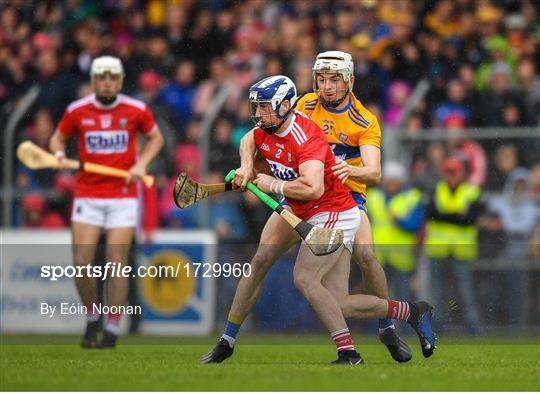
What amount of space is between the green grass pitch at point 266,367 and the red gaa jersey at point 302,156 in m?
1.03

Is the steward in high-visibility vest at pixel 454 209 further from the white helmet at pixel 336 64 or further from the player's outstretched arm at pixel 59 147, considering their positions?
the white helmet at pixel 336 64

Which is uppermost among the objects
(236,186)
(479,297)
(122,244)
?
(236,186)

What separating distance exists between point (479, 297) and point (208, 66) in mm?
4715

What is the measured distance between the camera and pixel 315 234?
905 cm

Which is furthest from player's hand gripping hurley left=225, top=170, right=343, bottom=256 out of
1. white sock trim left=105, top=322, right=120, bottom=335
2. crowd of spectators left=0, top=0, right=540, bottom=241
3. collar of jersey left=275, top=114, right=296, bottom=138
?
crowd of spectators left=0, top=0, right=540, bottom=241

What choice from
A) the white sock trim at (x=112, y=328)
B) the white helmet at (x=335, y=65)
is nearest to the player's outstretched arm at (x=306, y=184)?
the white helmet at (x=335, y=65)

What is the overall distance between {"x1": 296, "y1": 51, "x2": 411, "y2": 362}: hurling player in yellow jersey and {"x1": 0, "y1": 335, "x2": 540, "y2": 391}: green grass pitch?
498 mm

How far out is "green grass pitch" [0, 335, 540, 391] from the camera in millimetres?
8047

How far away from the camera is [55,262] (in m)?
13.4

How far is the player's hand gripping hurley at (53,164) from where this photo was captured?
11812 mm

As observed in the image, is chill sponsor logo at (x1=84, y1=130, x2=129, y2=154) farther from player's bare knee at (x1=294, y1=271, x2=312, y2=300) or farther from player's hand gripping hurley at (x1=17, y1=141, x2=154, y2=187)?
player's bare knee at (x1=294, y1=271, x2=312, y2=300)

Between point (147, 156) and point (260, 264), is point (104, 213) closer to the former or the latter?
point (147, 156)

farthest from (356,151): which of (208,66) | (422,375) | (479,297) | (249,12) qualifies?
(249,12)

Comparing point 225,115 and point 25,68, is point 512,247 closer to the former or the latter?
point 225,115
